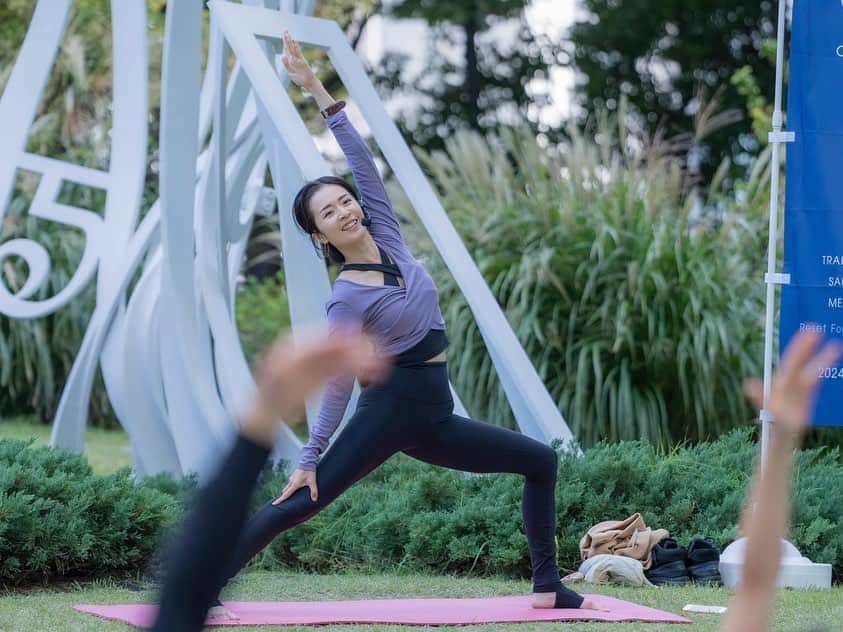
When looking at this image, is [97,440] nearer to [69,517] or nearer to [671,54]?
[69,517]

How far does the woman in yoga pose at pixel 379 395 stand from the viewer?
4.29 meters

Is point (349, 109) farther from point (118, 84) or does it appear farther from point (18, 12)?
point (118, 84)

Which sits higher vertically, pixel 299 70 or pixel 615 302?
pixel 299 70

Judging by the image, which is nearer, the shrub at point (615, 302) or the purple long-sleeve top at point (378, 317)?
the purple long-sleeve top at point (378, 317)

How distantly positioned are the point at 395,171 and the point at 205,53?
10894 mm

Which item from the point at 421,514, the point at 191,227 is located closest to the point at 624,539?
the point at 421,514

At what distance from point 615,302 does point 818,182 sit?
3.24m

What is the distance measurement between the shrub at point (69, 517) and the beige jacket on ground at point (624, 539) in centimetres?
185

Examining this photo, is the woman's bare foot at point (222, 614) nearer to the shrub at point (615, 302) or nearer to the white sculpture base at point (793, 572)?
the white sculpture base at point (793, 572)

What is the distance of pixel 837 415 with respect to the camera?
5.84 metres

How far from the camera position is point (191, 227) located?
7000 mm

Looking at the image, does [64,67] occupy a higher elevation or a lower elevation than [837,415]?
higher

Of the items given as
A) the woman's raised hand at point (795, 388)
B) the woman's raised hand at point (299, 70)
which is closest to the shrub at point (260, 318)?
the woman's raised hand at point (299, 70)

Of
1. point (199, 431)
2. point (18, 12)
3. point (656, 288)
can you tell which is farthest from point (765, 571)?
point (18, 12)
